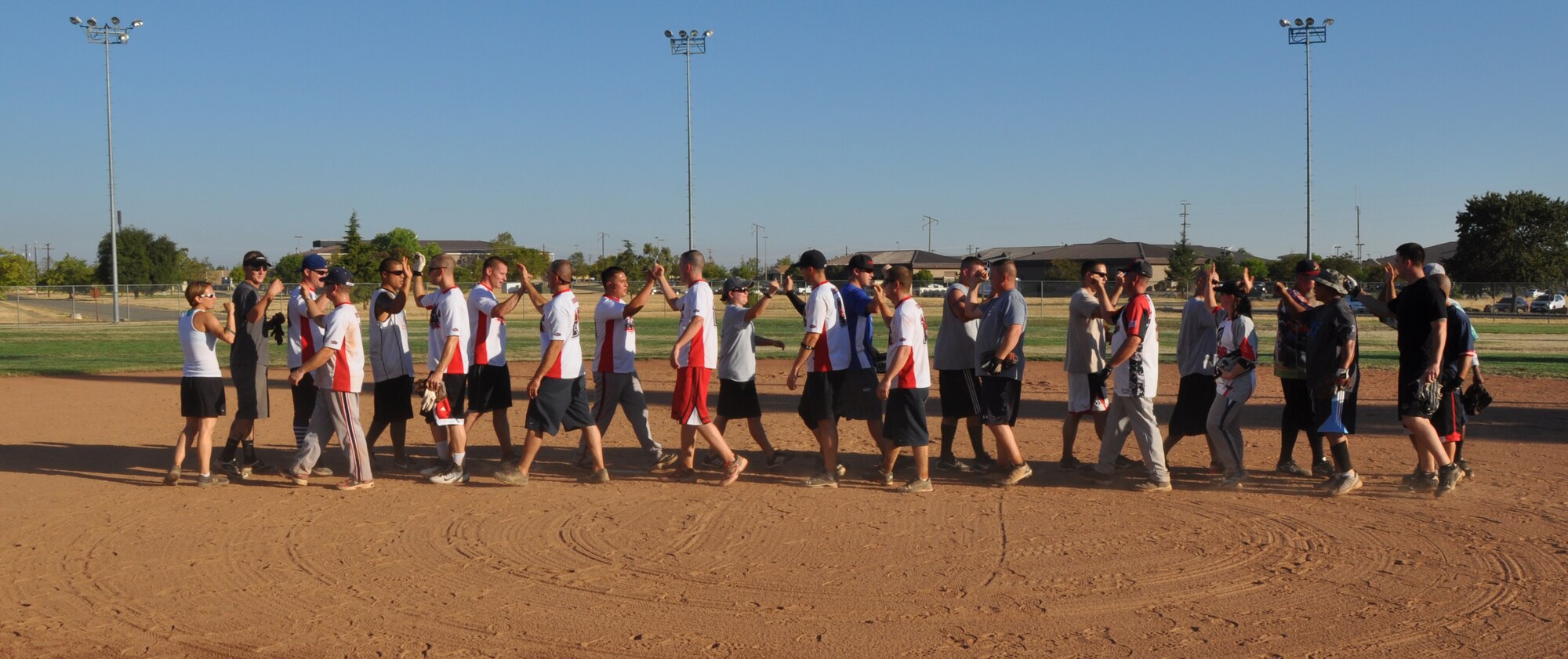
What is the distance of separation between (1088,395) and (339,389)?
17.7ft

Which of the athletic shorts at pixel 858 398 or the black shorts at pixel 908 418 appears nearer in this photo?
the black shorts at pixel 908 418

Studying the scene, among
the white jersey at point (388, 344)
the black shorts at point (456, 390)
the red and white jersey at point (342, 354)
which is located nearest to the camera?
the red and white jersey at point (342, 354)

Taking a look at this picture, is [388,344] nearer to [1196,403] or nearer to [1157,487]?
[1157,487]

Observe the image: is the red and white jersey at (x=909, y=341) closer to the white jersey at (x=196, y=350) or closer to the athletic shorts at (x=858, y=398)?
the athletic shorts at (x=858, y=398)

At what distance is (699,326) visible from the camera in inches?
310

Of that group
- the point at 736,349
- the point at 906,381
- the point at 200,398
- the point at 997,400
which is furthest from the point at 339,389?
the point at 997,400

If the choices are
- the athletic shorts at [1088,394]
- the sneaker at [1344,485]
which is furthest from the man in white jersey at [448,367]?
the sneaker at [1344,485]

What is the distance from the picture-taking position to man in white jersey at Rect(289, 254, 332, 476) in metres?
8.10

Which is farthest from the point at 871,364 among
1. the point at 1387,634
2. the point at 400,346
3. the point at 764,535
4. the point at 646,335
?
the point at 646,335

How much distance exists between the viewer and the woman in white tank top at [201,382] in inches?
308

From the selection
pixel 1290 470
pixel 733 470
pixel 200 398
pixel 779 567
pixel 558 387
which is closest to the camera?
pixel 779 567

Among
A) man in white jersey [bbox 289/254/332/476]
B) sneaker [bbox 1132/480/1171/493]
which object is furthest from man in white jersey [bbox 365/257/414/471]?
sneaker [bbox 1132/480/1171/493]

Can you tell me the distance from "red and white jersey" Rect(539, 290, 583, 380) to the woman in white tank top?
89.6 inches

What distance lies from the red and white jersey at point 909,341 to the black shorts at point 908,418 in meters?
0.06
